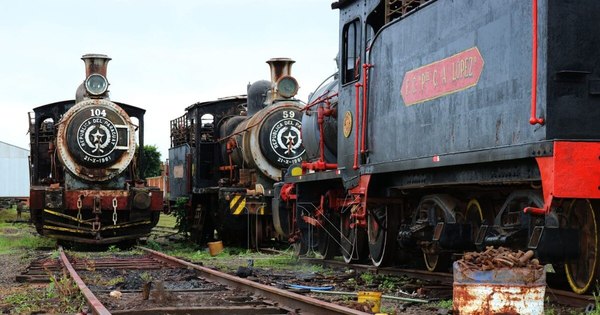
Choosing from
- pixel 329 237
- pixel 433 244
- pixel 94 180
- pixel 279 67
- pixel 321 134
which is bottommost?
pixel 329 237

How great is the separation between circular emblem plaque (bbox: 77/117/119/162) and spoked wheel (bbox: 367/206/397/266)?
29.0 ft

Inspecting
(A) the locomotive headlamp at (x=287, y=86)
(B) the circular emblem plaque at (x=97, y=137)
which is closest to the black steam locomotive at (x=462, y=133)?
(A) the locomotive headlamp at (x=287, y=86)

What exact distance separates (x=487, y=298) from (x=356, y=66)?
20.6 ft

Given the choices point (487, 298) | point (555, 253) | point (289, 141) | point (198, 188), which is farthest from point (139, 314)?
point (198, 188)

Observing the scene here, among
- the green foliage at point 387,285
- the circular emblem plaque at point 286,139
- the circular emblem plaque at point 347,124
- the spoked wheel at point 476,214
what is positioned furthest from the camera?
the circular emblem plaque at point 286,139

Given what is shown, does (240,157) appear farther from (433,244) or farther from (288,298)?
(288,298)

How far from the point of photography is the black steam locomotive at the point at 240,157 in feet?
64.4

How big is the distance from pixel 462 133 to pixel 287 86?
11682mm

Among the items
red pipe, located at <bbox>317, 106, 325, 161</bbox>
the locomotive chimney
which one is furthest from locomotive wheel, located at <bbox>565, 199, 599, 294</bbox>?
the locomotive chimney

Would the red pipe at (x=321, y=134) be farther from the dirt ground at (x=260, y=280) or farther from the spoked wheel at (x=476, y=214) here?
the spoked wheel at (x=476, y=214)

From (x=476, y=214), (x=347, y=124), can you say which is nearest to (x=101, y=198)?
(x=347, y=124)

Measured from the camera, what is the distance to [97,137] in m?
20.2

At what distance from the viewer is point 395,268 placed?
12.1 metres

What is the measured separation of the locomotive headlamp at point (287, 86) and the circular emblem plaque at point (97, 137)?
3583 millimetres
